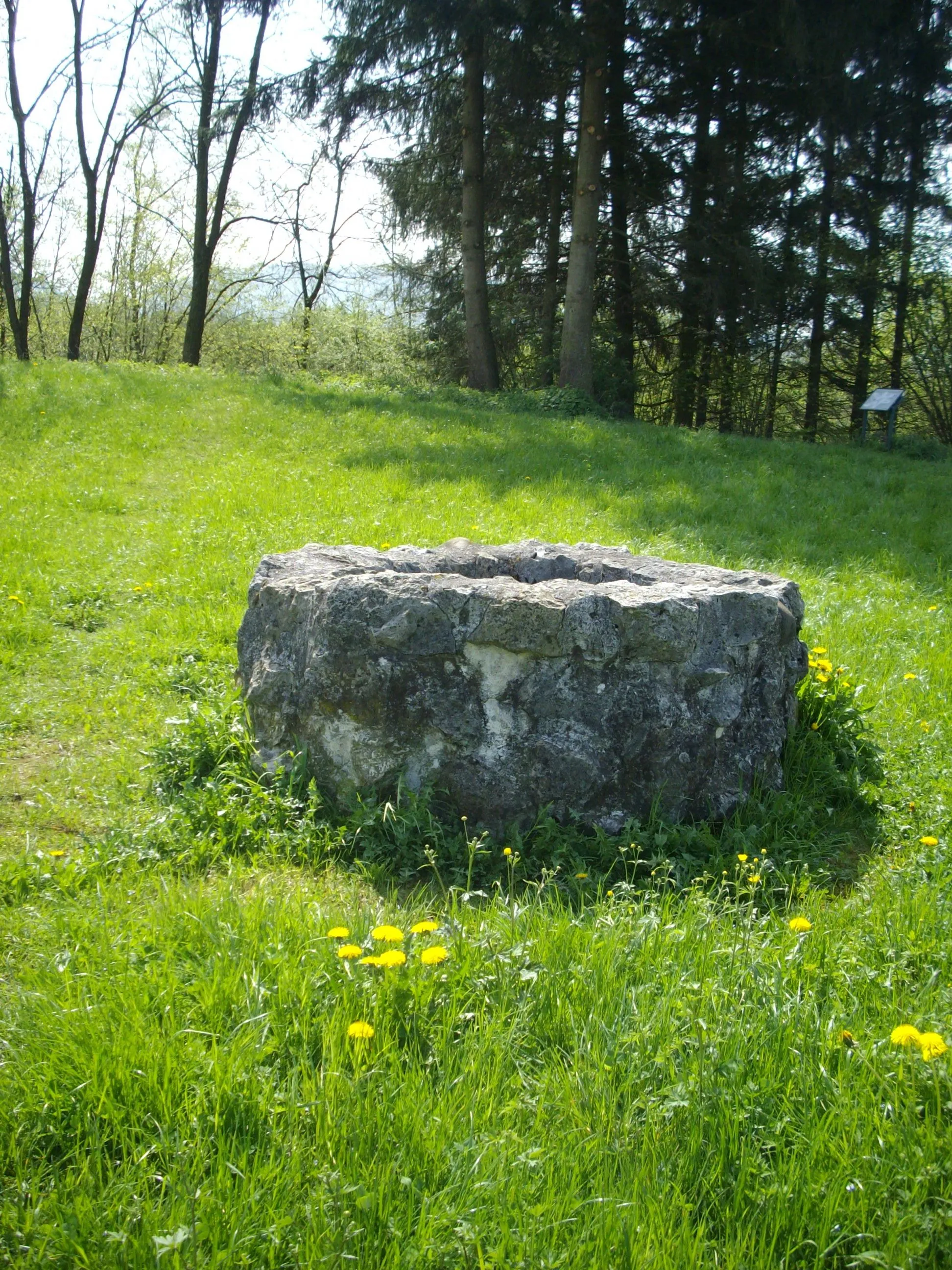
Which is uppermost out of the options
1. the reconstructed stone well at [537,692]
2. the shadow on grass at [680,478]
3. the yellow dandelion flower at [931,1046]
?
the shadow on grass at [680,478]

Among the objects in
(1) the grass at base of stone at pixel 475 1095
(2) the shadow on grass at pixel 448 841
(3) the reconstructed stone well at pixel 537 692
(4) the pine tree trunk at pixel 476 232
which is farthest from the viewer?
(4) the pine tree trunk at pixel 476 232

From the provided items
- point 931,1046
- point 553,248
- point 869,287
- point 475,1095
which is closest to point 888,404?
point 869,287

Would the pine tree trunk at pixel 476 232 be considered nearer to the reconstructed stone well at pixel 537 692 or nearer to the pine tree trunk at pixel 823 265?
the pine tree trunk at pixel 823 265

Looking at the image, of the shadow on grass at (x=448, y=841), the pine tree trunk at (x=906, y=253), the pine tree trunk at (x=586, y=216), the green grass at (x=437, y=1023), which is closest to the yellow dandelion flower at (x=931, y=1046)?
the green grass at (x=437, y=1023)

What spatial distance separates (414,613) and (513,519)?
4995 mm

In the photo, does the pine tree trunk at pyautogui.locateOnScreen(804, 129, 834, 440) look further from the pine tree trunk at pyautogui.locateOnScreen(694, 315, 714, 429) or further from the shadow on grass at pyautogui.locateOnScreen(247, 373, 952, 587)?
the shadow on grass at pyautogui.locateOnScreen(247, 373, 952, 587)

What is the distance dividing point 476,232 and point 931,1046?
59.2 ft

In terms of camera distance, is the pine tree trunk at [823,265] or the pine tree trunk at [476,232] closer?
the pine tree trunk at [476,232]

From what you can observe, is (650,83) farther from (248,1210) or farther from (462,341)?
(248,1210)

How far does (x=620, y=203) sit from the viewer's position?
1883cm

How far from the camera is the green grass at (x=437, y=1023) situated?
1771mm

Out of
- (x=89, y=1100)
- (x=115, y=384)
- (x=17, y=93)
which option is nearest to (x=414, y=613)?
(x=89, y=1100)

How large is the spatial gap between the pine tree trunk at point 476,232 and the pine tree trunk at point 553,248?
1332 mm

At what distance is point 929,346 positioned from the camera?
2036 centimetres
